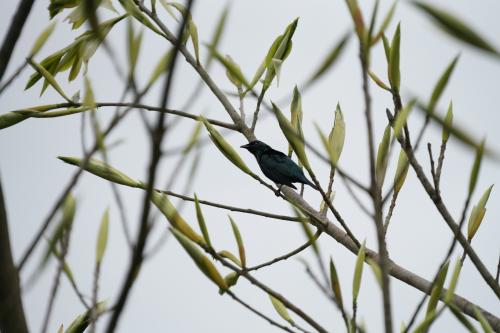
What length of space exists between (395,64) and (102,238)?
688 millimetres

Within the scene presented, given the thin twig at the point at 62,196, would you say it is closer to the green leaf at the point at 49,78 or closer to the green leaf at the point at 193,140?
the green leaf at the point at 193,140

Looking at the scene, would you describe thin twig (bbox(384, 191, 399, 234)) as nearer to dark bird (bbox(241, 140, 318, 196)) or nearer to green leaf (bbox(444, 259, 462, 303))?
green leaf (bbox(444, 259, 462, 303))

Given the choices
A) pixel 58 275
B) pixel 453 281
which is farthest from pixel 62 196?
pixel 453 281

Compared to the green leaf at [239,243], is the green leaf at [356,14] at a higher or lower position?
higher

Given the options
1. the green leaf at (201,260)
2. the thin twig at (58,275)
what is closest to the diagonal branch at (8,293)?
the thin twig at (58,275)

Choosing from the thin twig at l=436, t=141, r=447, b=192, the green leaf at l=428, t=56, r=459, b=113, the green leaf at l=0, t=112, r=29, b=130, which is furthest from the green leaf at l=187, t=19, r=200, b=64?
the green leaf at l=428, t=56, r=459, b=113

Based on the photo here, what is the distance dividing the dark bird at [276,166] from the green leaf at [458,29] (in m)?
3.14

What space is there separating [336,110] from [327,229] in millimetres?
524

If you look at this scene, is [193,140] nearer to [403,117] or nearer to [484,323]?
[403,117]

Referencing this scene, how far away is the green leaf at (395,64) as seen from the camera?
1419 mm

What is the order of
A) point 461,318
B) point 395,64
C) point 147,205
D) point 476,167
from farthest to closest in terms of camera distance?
point 395,64 → point 461,318 → point 476,167 → point 147,205

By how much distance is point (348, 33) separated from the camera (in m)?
1.08

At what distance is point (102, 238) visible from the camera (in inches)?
51.6

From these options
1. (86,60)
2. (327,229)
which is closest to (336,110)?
(327,229)
